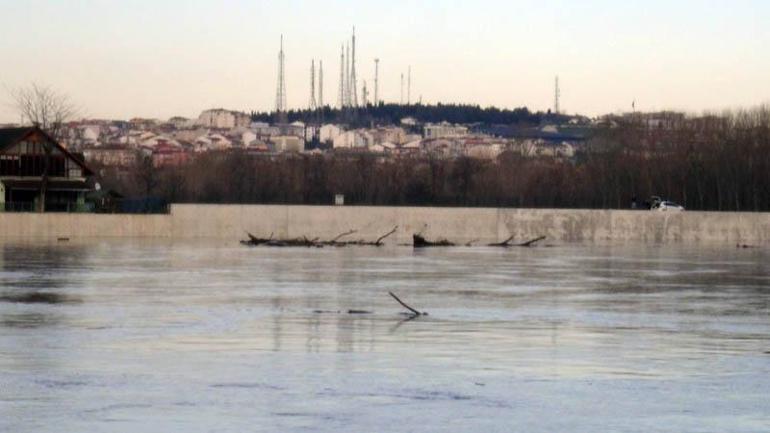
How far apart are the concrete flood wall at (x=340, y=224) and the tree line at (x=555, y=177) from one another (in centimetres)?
2820

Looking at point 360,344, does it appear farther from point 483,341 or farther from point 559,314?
point 559,314

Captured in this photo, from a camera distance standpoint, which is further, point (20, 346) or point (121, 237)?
point (121, 237)

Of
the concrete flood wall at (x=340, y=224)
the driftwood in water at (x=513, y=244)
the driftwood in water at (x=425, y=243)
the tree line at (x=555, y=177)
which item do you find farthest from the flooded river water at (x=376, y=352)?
the tree line at (x=555, y=177)

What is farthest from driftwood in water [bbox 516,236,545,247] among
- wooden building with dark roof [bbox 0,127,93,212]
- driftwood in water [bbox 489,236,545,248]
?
wooden building with dark roof [bbox 0,127,93,212]

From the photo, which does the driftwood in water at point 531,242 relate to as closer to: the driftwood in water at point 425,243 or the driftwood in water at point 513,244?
the driftwood in water at point 513,244

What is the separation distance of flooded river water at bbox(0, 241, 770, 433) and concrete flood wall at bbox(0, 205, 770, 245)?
30.3m

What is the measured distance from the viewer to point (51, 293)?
29.2 meters

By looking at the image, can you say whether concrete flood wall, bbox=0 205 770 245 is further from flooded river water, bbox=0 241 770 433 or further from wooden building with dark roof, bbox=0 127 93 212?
flooded river water, bbox=0 241 770 433

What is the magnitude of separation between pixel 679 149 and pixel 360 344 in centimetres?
9989

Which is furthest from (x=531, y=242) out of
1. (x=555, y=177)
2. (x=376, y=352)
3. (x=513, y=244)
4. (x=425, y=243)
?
(x=555, y=177)

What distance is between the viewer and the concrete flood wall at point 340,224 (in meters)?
68.2

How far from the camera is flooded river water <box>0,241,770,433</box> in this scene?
14289mm

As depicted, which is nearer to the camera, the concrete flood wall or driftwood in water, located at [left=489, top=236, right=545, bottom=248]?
driftwood in water, located at [left=489, top=236, right=545, bottom=248]

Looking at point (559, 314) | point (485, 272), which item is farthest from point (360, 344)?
point (485, 272)
